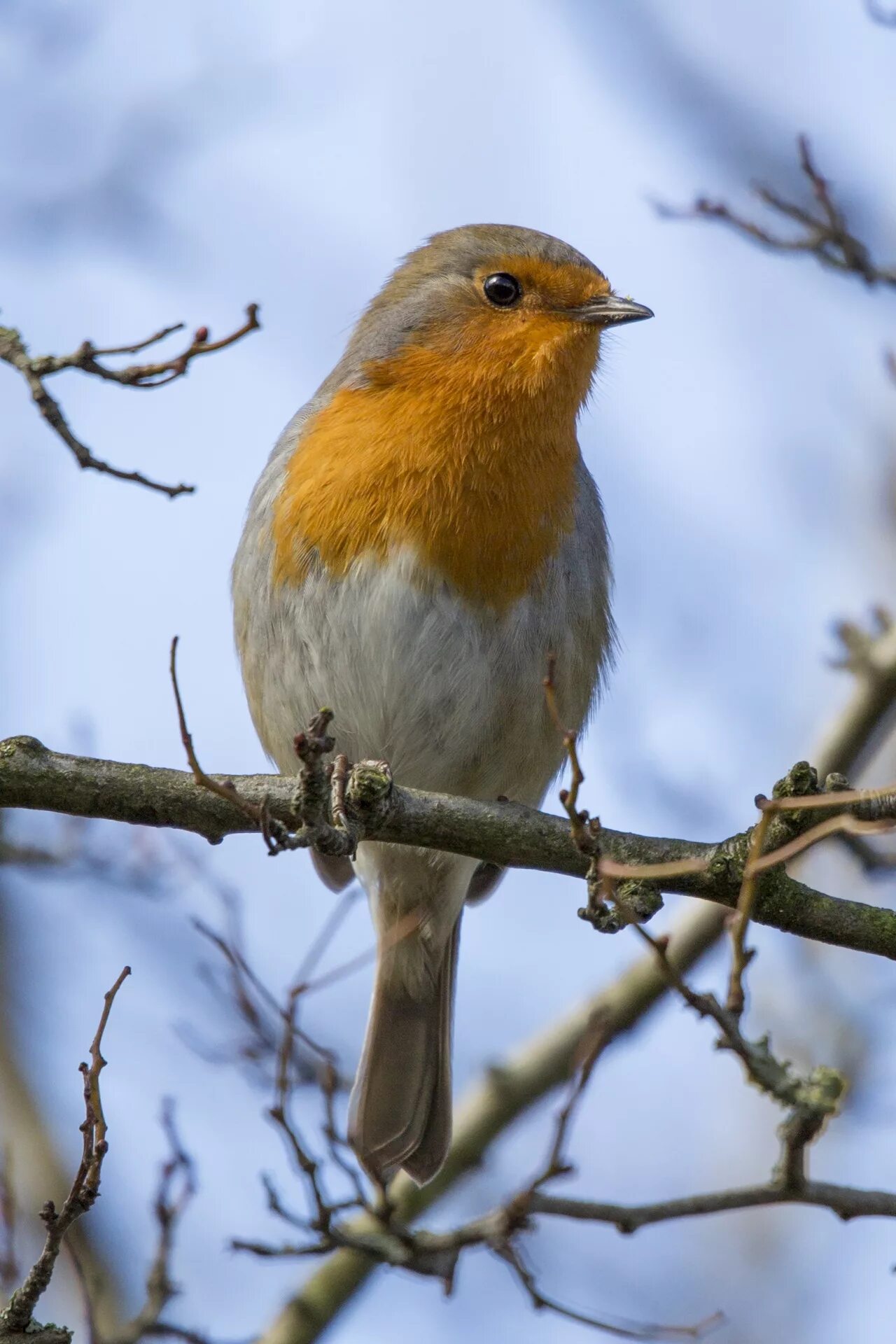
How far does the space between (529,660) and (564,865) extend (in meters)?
1.23

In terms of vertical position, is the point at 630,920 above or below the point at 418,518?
below

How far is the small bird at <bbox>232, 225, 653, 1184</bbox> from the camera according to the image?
488cm

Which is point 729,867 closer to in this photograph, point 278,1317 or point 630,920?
point 630,920

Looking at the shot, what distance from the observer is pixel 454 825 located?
394 cm

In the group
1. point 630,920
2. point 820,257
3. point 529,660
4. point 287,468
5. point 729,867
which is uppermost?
point 820,257

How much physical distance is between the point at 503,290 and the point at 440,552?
1.20m

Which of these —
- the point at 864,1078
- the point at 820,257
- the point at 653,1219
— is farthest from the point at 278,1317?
the point at 820,257

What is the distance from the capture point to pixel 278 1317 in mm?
5270

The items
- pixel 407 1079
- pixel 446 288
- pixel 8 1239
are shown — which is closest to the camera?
pixel 8 1239

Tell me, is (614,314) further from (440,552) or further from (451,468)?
(440,552)

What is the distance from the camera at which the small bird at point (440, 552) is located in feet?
Answer: 16.0

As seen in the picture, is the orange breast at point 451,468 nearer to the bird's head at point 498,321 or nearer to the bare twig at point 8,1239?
the bird's head at point 498,321

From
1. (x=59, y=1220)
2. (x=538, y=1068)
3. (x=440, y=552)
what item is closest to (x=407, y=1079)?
(x=538, y=1068)

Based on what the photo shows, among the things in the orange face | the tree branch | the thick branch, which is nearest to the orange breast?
the orange face
